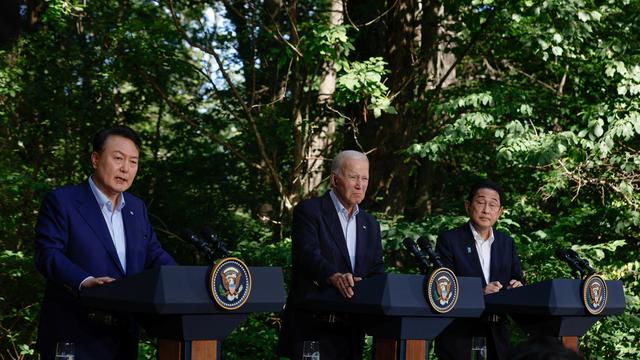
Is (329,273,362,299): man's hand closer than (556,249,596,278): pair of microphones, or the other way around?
(329,273,362,299): man's hand

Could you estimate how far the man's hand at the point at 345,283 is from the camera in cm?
425

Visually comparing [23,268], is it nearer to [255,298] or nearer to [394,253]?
[394,253]

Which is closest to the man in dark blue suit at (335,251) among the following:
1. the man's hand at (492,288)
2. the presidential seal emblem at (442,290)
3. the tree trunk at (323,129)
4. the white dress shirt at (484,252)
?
the presidential seal emblem at (442,290)

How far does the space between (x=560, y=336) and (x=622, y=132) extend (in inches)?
141

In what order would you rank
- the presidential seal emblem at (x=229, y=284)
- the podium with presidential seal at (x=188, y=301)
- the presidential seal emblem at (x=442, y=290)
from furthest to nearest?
the presidential seal emblem at (x=442, y=290) < the presidential seal emblem at (x=229, y=284) < the podium with presidential seal at (x=188, y=301)

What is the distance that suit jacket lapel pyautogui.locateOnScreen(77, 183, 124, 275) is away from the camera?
3.94 m

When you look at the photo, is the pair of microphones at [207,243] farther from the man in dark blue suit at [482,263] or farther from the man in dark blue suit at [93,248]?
the man in dark blue suit at [482,263]

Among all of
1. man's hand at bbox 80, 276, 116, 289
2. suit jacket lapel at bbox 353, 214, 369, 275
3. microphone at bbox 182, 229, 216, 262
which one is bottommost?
man's hand at bbox 80, 276, 116, 289

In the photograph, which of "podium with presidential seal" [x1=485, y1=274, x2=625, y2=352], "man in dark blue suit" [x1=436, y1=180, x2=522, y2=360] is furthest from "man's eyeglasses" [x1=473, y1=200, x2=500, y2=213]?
"podium with presidential seal" [x1=485, y1=274, x2=625, y2=352]

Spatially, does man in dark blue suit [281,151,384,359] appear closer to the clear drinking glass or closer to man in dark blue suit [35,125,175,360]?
the clear drinking glass

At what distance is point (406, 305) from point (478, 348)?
3.94 feet

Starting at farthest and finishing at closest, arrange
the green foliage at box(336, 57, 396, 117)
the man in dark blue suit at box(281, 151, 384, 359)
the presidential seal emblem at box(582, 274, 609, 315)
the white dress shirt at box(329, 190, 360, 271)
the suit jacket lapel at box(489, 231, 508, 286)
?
1. the green foliage at box(336, 57, 396, 117)
2. the suit jacket lapel at box(489, 231, 508, 286)
3. the presidential seal emblem at box(582, 274, 609, 315)
4. the white dress shirt at box(329, 190, 360, 271)
5. the man in dark blue suit at box(281, 151, 384, 359)

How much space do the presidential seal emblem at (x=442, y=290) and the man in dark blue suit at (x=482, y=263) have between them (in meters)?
0.82

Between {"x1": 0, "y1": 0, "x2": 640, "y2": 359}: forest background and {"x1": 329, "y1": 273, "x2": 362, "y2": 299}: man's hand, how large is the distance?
12.0ft
